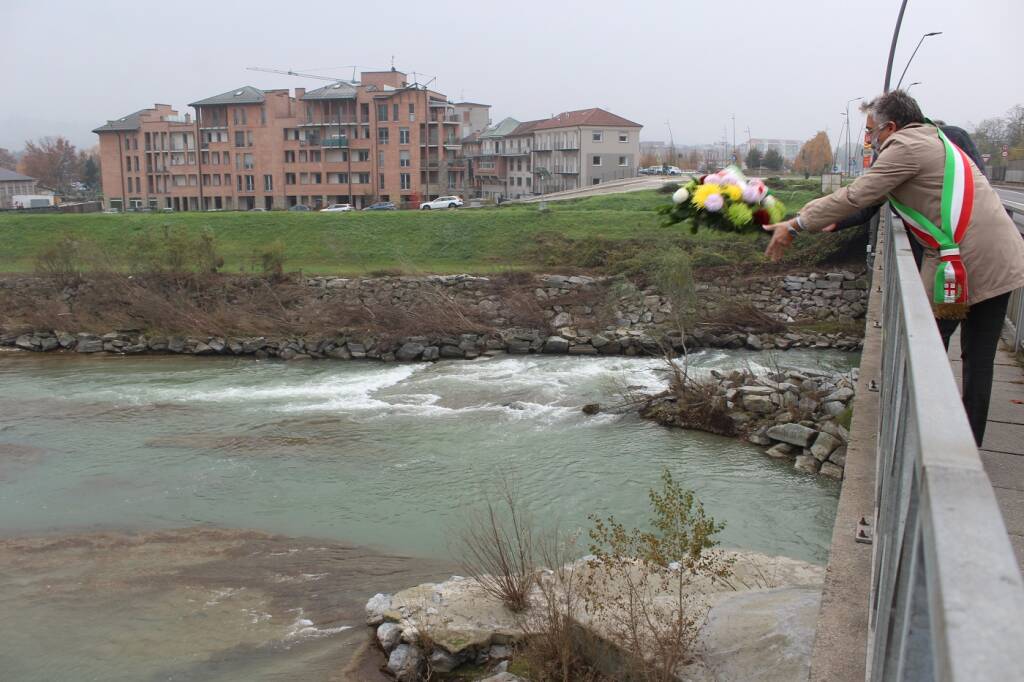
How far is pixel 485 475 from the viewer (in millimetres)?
15250

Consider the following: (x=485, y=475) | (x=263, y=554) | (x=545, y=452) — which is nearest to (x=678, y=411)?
(x=545, y=452)

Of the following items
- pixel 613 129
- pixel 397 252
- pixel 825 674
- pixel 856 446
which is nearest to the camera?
pixel 825 674

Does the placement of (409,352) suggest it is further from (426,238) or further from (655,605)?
(655,605)

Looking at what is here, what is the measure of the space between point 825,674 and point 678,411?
1537 cm

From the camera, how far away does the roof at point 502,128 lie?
288ft

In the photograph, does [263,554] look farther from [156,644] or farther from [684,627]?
[684,627]

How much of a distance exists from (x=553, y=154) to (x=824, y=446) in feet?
223

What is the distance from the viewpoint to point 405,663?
8.77m

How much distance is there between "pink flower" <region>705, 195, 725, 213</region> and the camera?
6.10 meters

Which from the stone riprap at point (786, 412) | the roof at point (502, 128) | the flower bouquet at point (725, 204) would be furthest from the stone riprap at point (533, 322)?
the roof at point (502, 128)

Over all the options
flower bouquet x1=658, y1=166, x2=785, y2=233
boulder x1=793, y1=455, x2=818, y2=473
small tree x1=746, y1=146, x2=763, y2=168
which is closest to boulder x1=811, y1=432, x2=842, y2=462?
boulder x1=793, y1=455, x2=818, y2=473

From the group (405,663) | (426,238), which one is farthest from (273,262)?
(405,663)

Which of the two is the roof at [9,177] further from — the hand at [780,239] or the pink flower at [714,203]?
the hand at [780,239]

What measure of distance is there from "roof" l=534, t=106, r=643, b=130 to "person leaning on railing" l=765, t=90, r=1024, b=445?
2938 inches
